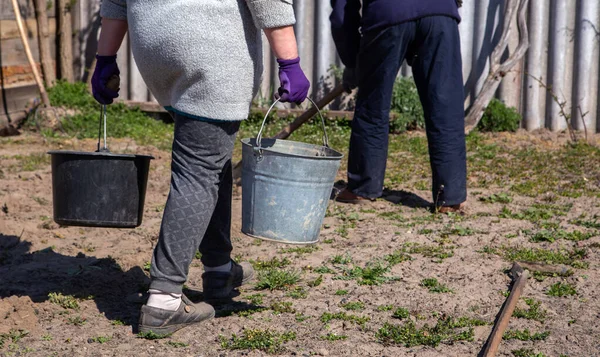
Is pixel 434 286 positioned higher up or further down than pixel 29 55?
further down

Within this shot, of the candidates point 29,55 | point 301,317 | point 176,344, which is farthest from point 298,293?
point 29,55

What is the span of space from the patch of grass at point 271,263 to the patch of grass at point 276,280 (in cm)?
16

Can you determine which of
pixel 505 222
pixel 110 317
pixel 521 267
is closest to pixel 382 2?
pixel 505 222

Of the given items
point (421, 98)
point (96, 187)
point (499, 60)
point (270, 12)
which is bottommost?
point (96, 187)

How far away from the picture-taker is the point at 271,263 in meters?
4.16

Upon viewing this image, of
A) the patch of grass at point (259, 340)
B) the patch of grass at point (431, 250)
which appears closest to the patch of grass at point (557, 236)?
the patch of grass at point (431, 250)

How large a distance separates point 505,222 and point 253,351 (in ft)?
7.66

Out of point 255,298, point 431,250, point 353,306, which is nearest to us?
point 353,306

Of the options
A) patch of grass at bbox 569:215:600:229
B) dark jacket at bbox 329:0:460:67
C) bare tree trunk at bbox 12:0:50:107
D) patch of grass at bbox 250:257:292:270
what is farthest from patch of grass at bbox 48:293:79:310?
bare tree trunk at bbox 12:0:50:107

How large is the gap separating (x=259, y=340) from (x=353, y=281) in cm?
86

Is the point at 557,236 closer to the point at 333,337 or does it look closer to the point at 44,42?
the point at 333,337

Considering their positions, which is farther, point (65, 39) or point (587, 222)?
point (65, 39)

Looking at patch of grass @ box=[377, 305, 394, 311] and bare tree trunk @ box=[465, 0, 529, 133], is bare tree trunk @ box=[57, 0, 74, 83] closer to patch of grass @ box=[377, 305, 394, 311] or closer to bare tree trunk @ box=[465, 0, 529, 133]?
bare tree trunk @ box=[465, 0, 529, 133]

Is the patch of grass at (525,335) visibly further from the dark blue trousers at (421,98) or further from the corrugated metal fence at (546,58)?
the corrugated metal fence at (546,58)
